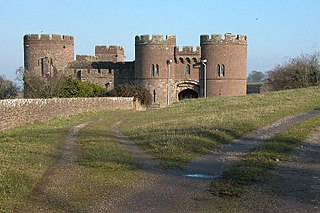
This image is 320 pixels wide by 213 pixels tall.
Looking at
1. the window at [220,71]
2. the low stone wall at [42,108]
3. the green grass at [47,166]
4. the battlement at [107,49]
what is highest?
the battlement at [107,49]

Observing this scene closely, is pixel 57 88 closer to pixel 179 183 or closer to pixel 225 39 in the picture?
pixel 225 39

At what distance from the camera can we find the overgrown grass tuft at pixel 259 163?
9.52 meters

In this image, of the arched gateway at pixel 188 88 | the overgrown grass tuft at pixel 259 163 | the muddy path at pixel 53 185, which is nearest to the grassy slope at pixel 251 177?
the overgrown grass tuft at pixel 259 163

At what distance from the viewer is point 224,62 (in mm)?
52125

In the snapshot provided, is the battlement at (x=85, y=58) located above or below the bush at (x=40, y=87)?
above

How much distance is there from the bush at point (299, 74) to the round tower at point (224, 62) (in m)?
8.83

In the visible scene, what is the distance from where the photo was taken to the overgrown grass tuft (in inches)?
375

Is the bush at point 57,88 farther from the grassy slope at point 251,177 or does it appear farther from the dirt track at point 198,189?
the dirt track at point 198,189

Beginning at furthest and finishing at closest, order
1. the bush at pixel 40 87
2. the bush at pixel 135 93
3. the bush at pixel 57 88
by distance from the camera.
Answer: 1. the bush at pixel 135 93
2. the bush at pixel 57 88
3. the bush at pixel 40 87

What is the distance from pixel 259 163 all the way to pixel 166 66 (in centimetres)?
4235

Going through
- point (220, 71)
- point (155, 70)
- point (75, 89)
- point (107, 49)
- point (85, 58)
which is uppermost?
point (107, 49)

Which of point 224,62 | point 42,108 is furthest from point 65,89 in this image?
point 42,108

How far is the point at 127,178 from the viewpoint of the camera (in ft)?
34.5

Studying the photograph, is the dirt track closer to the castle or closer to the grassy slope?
the grassy slope
